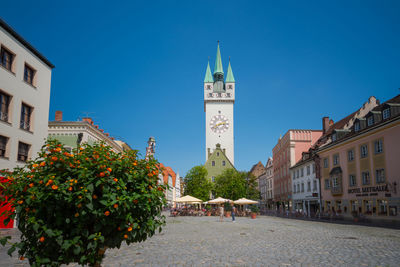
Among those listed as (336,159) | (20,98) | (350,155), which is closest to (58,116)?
(20,98)

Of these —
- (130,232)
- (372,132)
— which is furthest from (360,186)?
(130,232)

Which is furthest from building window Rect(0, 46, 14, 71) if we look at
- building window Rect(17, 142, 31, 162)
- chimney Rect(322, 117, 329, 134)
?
chimney Rect(322, 117, 329, 134)

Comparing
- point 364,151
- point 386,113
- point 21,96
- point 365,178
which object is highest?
point 386,113

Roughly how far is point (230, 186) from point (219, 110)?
28.2 metres

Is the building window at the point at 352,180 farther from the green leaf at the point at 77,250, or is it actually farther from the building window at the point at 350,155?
the green leaf at the point at 77,250

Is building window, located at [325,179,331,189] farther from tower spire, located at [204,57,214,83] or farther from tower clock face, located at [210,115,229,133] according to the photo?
tower spire, located at [204,57,214,83]

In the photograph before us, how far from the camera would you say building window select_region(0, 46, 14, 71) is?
71.8 ft

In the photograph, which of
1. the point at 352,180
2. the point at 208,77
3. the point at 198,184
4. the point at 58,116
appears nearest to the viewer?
the point at 352,180

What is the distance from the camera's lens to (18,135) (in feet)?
75.8

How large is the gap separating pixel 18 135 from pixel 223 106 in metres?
67.1

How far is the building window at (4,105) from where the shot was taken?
21875 millimetres

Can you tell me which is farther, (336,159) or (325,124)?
(325,124)

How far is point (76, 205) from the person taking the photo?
4961 mm

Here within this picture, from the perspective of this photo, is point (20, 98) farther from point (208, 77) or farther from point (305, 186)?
point (208, 77)
